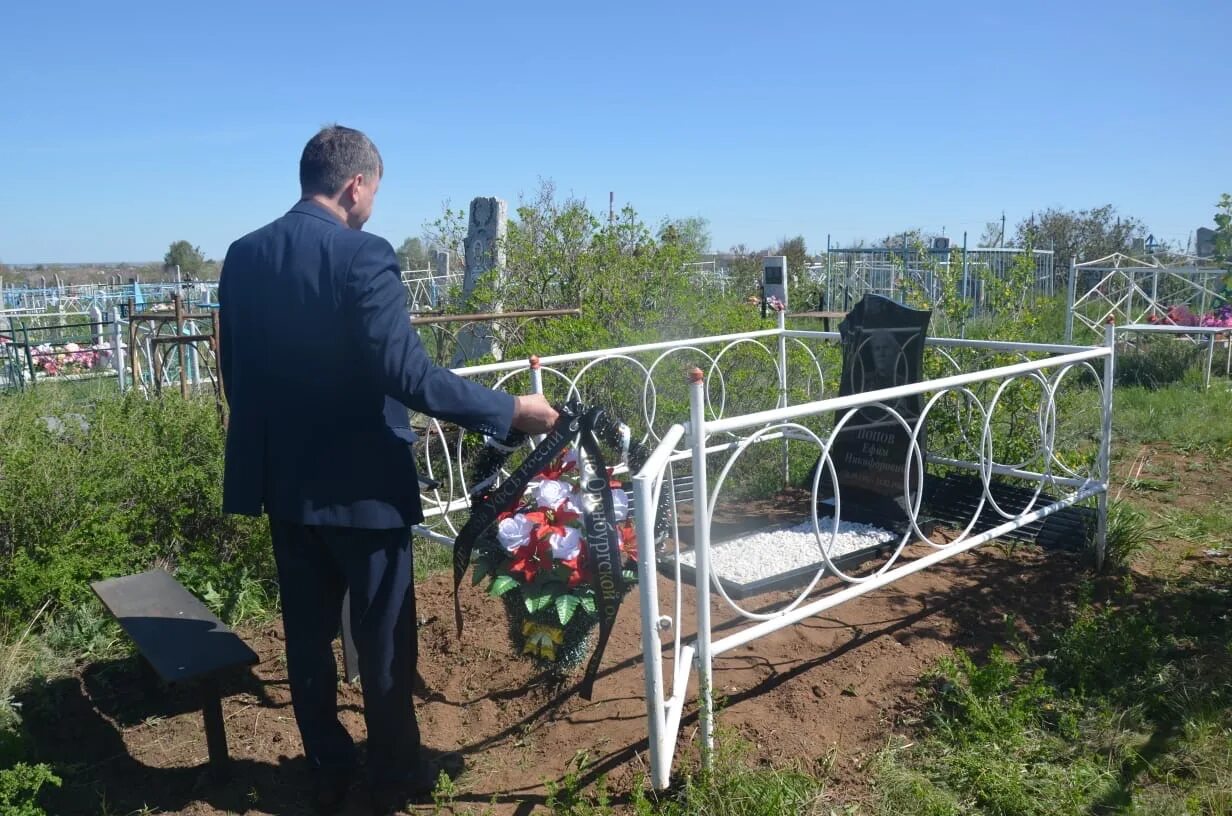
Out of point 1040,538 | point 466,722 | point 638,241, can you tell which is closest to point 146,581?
point 466,722

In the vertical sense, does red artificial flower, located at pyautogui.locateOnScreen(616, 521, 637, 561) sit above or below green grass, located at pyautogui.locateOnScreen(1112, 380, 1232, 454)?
above

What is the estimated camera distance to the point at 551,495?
2.93m

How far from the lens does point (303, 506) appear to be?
2451mm

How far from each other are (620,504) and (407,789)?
1052mm

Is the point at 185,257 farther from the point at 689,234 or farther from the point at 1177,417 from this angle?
the point at 1177,417

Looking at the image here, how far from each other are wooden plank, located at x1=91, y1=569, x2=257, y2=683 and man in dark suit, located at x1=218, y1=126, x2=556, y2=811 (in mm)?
300

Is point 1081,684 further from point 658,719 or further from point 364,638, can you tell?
point 364,638

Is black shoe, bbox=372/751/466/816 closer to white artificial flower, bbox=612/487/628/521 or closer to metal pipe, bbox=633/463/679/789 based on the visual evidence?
metal pipe, bbox=633/463/679/789

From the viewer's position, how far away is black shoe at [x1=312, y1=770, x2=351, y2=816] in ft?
8.67

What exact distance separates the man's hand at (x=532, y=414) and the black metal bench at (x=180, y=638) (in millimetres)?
1092

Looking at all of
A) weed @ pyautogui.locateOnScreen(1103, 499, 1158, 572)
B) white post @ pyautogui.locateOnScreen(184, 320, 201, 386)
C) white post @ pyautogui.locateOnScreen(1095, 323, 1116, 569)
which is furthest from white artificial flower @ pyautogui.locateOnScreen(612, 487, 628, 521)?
white post @ pyautogui.locateOnScreen(184, 320, 201, 386)

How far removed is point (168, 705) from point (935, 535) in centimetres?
356

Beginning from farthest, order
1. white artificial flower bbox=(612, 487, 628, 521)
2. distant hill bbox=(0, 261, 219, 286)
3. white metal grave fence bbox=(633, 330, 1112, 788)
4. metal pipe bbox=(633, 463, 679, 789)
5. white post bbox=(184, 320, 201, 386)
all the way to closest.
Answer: distant hill bbox=(0, 261, 219, 286) → white post bbox=(184, 320, 201, 386) → white artificial flower bbox=(612, 487, 628, 521) → white metal grave fence bbox=(633, 330, 1112, 788) → metal pipe bbox=(633, 463, 679, 789)

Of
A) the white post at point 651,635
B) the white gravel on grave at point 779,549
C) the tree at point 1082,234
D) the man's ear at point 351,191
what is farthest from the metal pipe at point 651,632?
the tree at point 1082,234
